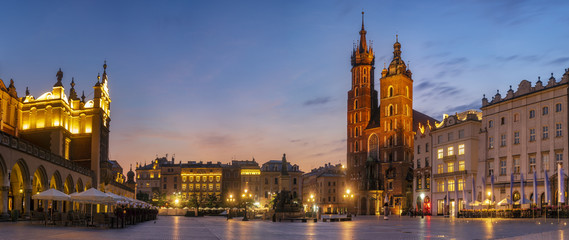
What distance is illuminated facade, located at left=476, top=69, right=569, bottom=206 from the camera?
61344 mm

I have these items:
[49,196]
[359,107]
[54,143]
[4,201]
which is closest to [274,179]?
[359,107]

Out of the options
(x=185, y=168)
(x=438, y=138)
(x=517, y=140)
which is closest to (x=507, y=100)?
(x=517, y=140)

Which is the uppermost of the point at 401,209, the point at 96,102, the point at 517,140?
the point at 96,102

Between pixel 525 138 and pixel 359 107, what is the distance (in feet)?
195

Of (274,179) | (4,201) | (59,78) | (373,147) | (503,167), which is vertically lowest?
(274,179)

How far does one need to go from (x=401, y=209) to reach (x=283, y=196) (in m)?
53.7

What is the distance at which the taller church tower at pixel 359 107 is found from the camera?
4727 inches

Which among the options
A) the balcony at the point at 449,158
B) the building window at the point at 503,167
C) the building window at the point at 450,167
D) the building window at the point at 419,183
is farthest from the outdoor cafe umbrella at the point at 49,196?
the building window at the point at 419,183

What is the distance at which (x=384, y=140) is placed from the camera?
113688mm

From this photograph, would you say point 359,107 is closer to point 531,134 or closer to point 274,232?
point 531,134

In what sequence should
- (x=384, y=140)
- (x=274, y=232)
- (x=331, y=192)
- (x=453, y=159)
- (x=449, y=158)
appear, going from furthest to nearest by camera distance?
(x=331, y=192), (x=384, y=140), (x=449, y=158), (x=453, y=159), (x=274, y=232)

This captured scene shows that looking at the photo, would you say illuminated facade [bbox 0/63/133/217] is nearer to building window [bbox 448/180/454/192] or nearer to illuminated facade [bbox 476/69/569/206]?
illuminated facade [bbox 476/69/569/206]

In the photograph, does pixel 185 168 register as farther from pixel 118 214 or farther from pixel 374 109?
pixel 118 214

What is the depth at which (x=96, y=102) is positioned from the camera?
220ft
